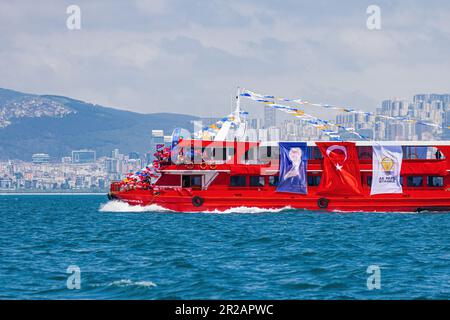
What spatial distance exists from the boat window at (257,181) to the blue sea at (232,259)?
23.3 feet

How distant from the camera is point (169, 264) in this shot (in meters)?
29.0

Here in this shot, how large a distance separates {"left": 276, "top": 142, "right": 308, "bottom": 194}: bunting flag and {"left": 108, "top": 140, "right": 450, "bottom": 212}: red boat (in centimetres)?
52

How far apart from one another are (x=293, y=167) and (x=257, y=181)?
2.81 metres

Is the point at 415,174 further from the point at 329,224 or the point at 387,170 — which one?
the point at 329,224

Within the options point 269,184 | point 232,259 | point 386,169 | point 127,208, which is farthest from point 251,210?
point 232,259

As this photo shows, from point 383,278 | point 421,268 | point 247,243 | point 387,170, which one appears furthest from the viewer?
point 387,170

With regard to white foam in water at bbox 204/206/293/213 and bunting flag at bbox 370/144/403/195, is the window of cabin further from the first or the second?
bunting flag at bbox 370/144/403/195

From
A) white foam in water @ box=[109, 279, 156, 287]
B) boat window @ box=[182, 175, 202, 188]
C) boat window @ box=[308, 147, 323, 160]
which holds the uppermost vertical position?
boat window @ box=[308, 147, 323, 160]

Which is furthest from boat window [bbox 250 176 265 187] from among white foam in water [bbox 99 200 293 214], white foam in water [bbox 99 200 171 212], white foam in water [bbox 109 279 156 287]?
white foam in water [bbox 109 279 156 287]

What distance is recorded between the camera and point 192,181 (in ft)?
193

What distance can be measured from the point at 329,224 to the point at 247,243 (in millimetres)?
12564

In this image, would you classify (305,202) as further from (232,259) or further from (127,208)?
(232,259)

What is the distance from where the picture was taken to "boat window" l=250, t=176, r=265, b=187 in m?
58.4
